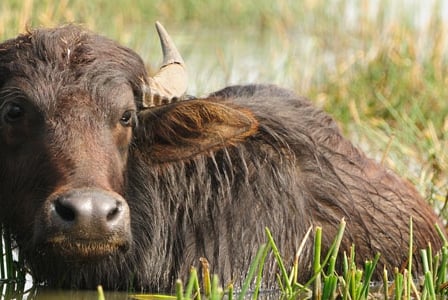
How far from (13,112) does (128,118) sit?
0.57m

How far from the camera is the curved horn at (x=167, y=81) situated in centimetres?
628

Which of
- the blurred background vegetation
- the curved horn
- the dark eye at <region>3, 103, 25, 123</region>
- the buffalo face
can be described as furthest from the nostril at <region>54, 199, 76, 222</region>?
the blurred background vegetation

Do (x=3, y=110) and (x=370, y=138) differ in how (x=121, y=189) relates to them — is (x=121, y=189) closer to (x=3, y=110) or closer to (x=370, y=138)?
(x=3, y=110)

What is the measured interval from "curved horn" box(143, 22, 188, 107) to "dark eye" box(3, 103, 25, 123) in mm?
688

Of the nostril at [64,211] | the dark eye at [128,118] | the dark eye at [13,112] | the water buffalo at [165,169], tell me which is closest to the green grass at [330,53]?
the water buffalo at [165,169]

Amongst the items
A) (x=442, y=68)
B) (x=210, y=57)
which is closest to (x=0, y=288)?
(x=442, y=68)

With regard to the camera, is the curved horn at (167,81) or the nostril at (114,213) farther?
the curved horn at (167,81)

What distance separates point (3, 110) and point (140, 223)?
0.91m

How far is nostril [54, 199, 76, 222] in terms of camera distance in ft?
17.3

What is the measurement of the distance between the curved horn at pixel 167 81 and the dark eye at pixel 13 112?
2.26 ft

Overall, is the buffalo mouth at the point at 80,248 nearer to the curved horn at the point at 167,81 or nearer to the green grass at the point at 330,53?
the green grass at the point at 330,53

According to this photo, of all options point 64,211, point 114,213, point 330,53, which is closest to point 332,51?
point 330,53

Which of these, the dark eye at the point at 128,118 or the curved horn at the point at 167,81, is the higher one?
the curved horn at the point at 167,81

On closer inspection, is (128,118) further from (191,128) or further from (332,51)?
(332,51)
